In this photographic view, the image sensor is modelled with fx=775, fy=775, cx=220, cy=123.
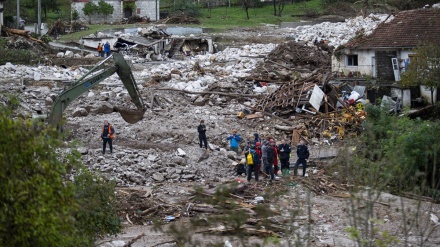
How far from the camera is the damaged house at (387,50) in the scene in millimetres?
32344

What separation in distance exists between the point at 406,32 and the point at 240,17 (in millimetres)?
28072

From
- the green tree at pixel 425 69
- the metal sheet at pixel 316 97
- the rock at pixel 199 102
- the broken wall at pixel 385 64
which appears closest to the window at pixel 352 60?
the broken wall at pixel 385 64

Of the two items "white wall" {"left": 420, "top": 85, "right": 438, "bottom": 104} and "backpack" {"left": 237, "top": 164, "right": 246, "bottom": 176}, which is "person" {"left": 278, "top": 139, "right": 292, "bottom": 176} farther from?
"white wall" {"left": 420, "top": 85, "right": 438, "bottom": 104}

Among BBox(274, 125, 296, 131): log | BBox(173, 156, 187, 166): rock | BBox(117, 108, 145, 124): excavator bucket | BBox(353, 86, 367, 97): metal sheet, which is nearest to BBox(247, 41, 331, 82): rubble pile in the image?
BBox(353, 86, 367, 97): metal sheet

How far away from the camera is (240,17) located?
198ft

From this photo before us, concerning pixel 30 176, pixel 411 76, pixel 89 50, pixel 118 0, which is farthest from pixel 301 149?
pixel 118 0

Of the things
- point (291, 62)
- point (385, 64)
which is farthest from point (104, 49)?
point (385, 64)

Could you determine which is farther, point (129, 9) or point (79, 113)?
point (129, 9)

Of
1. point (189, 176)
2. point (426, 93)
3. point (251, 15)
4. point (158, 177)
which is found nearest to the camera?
point (158, 177)

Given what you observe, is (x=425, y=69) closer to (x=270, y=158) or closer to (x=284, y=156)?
(x=284, y=156)

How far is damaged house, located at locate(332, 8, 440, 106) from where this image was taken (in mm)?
32344

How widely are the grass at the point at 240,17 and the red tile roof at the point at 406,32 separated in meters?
19.8

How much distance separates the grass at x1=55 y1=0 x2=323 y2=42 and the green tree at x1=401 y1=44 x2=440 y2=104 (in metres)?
25.3

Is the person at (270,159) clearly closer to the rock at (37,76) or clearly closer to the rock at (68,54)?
the rock at (37,76)
